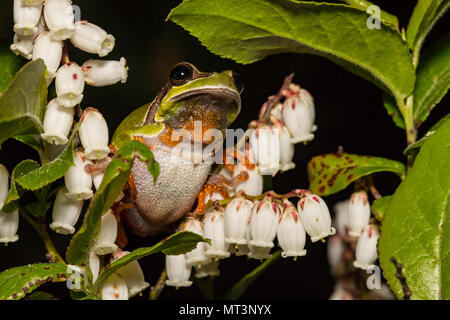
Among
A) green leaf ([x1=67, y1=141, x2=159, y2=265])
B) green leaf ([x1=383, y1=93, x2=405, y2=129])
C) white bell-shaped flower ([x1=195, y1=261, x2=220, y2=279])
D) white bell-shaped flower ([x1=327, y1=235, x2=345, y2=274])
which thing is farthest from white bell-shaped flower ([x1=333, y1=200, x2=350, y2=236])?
green leaf ([x1=67, y1=141, x2=159, y2=265])

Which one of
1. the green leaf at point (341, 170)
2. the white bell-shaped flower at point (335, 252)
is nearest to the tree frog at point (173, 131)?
the green leaf at point (341, 170)

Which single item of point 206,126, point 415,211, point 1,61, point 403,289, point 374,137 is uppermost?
point 374,137

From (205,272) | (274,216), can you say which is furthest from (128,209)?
(274,216)

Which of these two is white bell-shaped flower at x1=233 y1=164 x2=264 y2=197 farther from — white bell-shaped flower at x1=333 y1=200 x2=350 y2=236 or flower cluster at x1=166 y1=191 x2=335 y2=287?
white bell-shaped flower at x1=333 y1=200 x2=350 y2=236

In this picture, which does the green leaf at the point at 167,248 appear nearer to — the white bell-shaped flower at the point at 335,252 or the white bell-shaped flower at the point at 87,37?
the white bell-shaped flower at the point at 87,37

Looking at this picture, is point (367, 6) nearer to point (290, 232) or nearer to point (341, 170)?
point (341, 170)

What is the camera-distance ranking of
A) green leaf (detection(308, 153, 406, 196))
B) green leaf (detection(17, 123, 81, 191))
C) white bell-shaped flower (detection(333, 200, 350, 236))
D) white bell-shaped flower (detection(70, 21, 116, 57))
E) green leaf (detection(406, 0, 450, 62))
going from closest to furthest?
1. green leaf (detection(17, 123, 81, 191))
2. white bell-shaped flower (detection(70, 21, 116, 57))
3. green leaf (detection(406, 0, 450, 62))
4. green leaf (detection(308, 153, 406, 196))
5. white bell-shaped flower (detection(333, 200, 350, 236))

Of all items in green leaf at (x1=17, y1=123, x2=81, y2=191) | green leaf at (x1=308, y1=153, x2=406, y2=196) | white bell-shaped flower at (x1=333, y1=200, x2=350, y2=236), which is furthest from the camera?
white bell-shaped flower at (x1=333, y1=200, x2=350, y2=236)

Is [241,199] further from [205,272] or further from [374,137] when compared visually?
[374,137]
